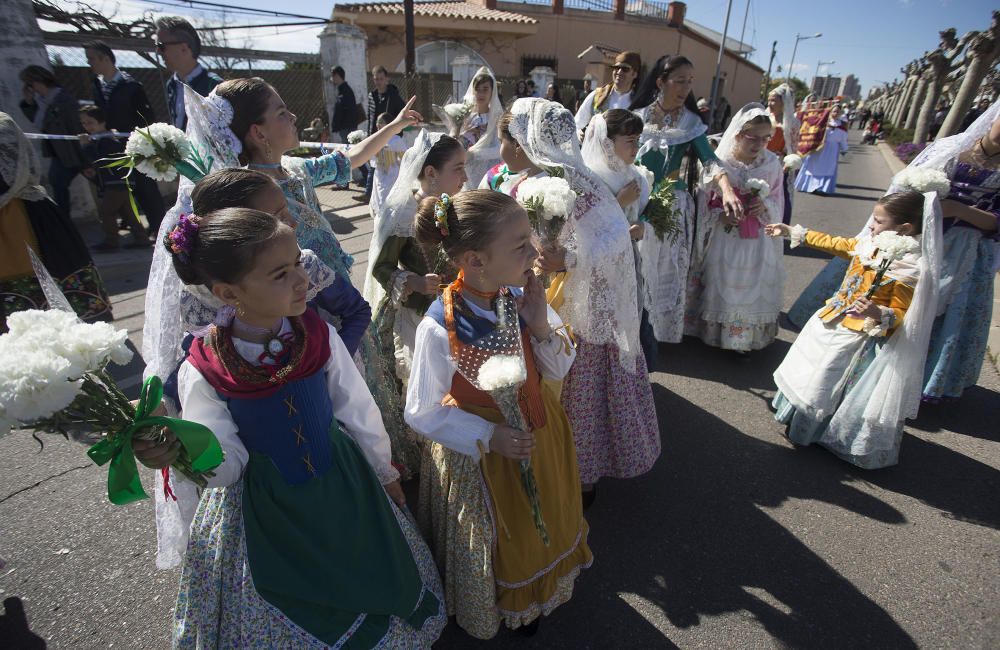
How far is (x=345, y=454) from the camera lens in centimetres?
171

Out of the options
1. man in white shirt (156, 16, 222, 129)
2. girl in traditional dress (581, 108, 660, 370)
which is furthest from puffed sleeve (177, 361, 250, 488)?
man in white shirt (156, 16, 222, 129)

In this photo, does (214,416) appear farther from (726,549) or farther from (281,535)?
(726,549)

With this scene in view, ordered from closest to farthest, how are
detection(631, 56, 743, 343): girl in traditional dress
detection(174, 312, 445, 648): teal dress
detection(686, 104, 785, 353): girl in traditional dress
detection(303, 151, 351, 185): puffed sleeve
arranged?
detection(174, 312, 445, 648): teal dress, detection(303, 151, 351, 185): puffed sleeve, detection(631, 56, 743, 343): girl in traditional dress, detection(686, 104, 785, 353): girl in traditional dress

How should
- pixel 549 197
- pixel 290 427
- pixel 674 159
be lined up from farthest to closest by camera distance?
1. pixel 674 159
2. pixel 549 197
3. pixel 290 427

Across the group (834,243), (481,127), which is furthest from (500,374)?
(481,127)

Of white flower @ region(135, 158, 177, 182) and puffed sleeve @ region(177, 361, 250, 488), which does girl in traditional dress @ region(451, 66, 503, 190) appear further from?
puffed sleeve @ region(177, 361, 250, 488)

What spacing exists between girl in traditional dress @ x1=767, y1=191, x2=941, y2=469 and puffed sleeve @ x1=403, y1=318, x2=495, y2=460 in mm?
2407

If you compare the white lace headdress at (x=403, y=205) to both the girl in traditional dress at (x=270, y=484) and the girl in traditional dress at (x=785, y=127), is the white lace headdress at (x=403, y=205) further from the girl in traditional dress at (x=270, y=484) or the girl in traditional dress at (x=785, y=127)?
the girl in traditional dress at (x=785, y=127)

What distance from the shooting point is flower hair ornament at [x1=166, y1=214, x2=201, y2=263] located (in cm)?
139

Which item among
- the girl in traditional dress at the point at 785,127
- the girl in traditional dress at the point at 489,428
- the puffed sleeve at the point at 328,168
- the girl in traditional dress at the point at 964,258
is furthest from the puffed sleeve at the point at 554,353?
the girl in traditional dress at the point at 785,127

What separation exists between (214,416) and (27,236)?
3.11m

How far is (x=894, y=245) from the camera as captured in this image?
268 centimetres

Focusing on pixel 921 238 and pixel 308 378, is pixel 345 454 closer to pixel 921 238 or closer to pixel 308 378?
pixel 308 378

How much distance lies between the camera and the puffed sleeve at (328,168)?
2.69 metres
